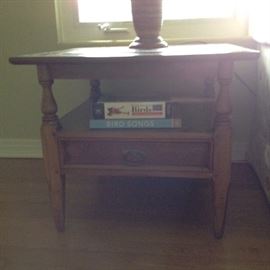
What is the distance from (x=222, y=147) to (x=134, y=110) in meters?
0.25

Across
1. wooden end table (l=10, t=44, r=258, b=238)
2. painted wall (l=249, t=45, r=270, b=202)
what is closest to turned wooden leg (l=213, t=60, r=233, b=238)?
wooden end table (l=10, t=44, r=258, b=238)

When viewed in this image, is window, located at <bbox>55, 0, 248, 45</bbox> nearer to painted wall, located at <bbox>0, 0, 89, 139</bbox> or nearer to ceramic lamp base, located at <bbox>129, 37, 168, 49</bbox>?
painted wall, located at <bbox>0, 0, 89, 139</bbox>

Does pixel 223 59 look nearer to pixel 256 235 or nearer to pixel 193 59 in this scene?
pixel 193 59

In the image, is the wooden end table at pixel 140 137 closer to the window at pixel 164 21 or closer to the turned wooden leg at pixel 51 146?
the turned wooden leg at pixel 51 146

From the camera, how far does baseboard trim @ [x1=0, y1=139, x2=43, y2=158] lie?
5.56 ft

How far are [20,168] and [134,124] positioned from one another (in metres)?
0.76

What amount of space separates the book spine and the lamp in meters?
0.23

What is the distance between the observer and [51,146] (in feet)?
3.39

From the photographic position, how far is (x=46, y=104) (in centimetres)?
100

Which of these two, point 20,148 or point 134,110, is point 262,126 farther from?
point 20,148

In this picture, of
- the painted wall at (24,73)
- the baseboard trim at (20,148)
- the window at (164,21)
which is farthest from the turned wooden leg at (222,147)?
the baseboard trim at (20,148)

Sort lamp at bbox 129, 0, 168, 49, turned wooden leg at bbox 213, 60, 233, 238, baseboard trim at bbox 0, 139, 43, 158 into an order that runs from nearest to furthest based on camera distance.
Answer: turned wooden leg at bbox 213, 60, 233, 238, lamp at bbox 129, 0, 168, 49, baseboard trim at bbox 0, 139, 43, 158

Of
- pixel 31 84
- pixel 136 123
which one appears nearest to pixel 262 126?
pixel 136 123

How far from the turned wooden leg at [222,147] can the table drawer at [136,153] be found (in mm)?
29
